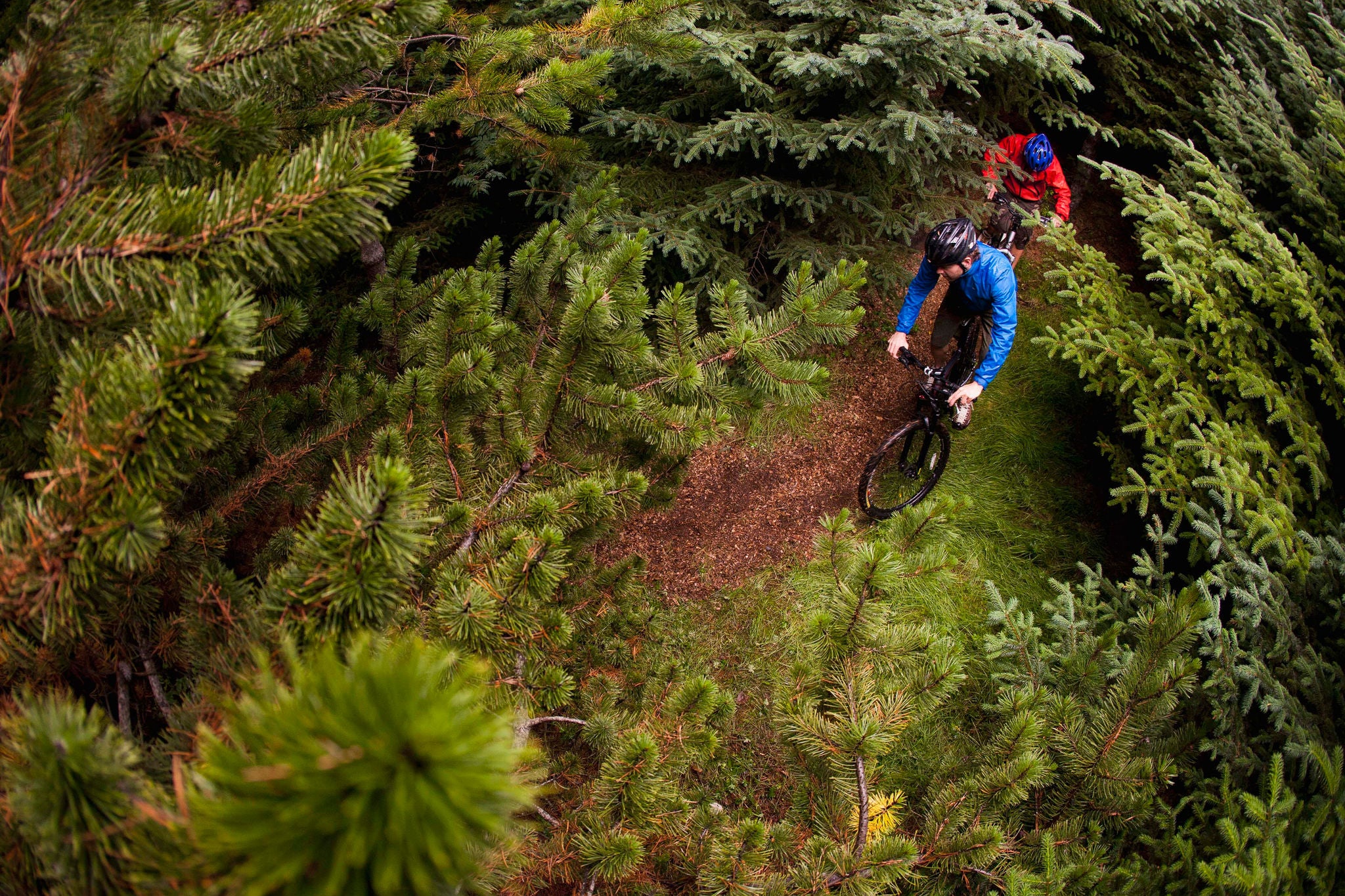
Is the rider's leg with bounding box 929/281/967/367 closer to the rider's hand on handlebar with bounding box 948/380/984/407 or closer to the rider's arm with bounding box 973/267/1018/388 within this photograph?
the rider's arm with bounding box 973/267/1018/388

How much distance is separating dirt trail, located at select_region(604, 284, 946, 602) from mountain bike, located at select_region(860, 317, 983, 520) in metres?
0.23

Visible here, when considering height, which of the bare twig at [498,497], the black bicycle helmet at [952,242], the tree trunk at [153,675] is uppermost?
the black bicycle helmet at [952,242]

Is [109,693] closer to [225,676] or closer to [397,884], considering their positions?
[225,676]

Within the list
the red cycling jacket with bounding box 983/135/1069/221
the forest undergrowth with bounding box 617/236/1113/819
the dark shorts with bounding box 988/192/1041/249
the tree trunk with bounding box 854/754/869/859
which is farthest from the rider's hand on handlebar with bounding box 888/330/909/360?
the tree trunk with bounding box 854/754/869/859

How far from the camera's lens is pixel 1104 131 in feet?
16.7

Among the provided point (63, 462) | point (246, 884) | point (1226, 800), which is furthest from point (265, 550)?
point (1226, 800)

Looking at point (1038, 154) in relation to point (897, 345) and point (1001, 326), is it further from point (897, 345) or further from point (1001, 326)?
point (897, 345)

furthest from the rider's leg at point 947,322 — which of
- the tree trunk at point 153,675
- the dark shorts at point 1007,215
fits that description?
the tree trunk at point 153,675

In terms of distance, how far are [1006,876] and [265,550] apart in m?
2.52

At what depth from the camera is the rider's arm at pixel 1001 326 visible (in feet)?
13.7

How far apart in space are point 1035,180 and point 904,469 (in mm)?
2864

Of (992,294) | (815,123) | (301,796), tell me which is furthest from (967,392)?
(301,796)

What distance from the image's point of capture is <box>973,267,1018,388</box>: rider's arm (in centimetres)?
416

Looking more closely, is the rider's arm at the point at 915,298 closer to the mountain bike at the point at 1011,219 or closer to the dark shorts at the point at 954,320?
the dark shorts at the point at 954,320
